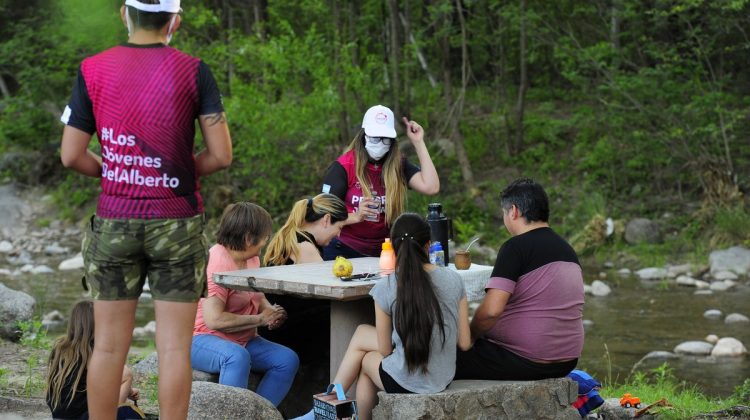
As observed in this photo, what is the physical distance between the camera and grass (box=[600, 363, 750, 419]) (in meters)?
5.52

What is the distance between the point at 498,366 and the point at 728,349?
489 cm

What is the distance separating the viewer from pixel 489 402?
4484mm

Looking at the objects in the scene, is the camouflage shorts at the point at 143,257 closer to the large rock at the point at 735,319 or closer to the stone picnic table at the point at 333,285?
the stone picnic table at the point at 333,285

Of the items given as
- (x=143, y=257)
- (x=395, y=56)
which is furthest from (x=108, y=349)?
(x=395, y=56)

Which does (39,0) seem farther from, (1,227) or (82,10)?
(1,227)

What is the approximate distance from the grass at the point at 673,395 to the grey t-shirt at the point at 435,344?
5.00 feet

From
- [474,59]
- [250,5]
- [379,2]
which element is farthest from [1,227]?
[474,59]

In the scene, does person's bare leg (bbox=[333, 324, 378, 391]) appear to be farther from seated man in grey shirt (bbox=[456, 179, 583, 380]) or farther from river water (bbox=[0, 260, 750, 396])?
river water (bbox=[0, 260, 750, 396])

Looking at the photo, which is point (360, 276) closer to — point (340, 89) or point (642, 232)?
point (642, 232)

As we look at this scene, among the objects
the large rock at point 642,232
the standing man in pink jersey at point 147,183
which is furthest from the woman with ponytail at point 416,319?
the large rock at point 642,232

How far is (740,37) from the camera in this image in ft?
48.6

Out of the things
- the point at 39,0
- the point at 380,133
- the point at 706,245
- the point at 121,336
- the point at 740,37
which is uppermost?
the point at 39,0

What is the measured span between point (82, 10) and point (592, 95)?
8.15m

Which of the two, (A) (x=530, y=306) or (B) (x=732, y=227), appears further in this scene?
(B) (x=732, y=227)
